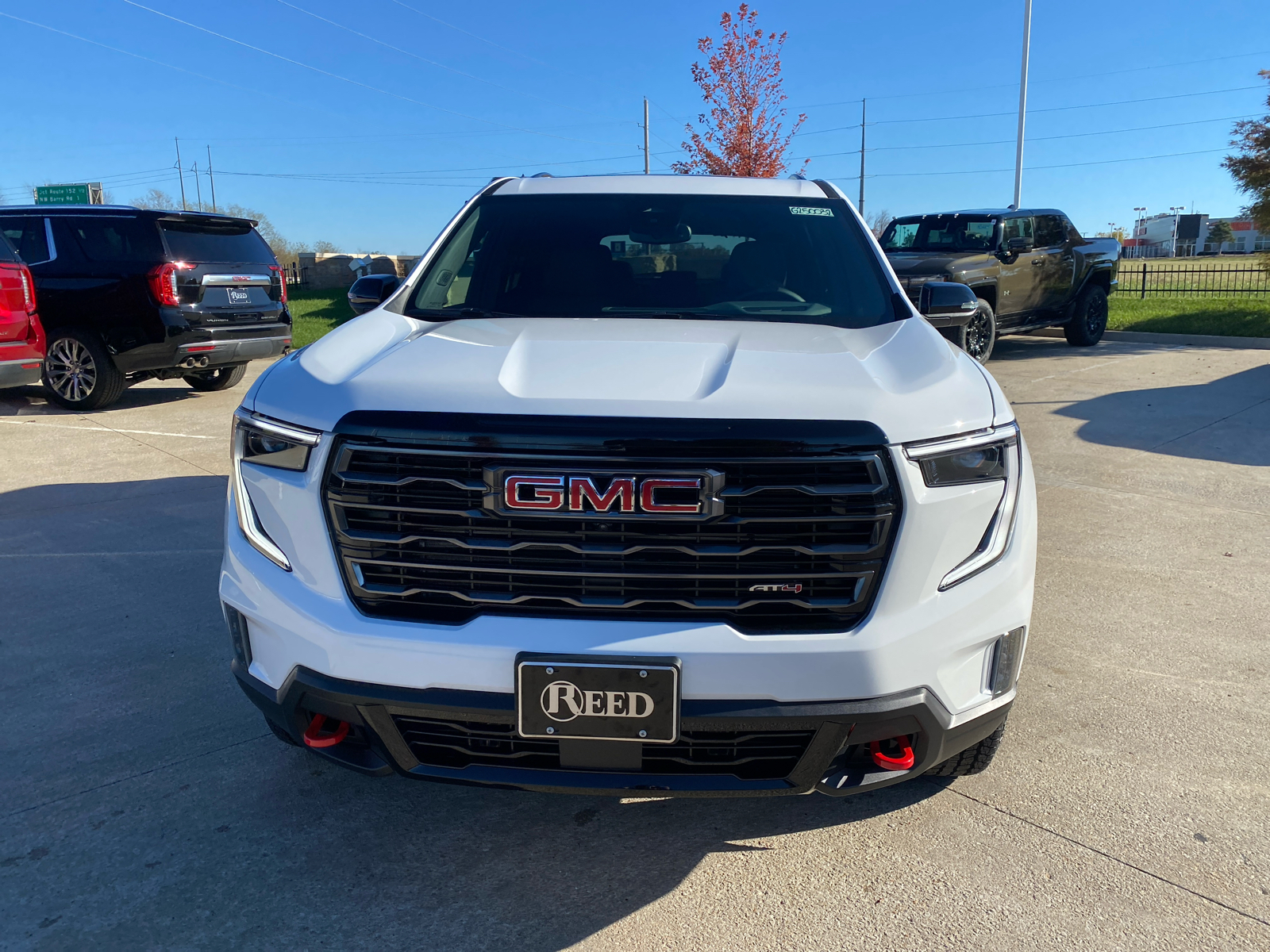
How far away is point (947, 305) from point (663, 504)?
2.09m

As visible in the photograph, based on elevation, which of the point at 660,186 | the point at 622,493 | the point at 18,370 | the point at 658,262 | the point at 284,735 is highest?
the point at 660,186

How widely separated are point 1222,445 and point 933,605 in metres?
6.78

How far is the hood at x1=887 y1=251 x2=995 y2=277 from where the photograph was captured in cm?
1141

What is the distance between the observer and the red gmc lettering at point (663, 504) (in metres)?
2.12

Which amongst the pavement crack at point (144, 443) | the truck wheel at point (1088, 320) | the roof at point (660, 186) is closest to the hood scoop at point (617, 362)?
the roof at point (660, 186)

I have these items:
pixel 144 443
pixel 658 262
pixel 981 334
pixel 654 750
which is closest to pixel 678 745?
pixel 654 750

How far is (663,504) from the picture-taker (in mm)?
2125

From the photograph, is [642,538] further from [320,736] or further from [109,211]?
[109,211]

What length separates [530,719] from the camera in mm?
2121

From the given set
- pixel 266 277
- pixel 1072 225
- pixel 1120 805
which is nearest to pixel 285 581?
pixel 1120 805

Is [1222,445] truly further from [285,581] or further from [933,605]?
[285,581]

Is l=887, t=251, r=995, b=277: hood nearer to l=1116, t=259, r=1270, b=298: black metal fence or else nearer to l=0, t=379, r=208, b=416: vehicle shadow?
l=0, t=379, r=208, b=416: vehicle shadow

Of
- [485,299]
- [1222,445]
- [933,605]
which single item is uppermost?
[485,299]

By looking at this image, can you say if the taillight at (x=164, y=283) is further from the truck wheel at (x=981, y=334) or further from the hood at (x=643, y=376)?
the truck wheel at (x=981, y=334)
